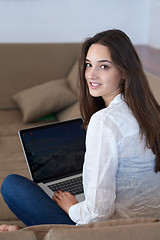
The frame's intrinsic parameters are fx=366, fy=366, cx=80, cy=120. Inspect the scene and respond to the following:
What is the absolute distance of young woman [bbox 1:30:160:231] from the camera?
117cm

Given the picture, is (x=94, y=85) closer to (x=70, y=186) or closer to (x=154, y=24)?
(x=70, y=186)

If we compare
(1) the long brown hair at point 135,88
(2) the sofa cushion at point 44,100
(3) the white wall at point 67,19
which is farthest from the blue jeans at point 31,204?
(3) the white wall at point 67,19

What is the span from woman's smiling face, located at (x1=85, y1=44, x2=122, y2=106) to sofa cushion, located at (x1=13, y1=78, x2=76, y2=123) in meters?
1.42

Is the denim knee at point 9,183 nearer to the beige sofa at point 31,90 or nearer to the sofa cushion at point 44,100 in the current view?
the beige sofa at point 31,90

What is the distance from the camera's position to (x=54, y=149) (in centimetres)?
198

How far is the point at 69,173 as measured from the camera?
6.16 feet

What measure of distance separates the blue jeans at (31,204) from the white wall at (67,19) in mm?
4569

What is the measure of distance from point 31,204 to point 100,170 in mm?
380

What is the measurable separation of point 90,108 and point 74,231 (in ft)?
2.99

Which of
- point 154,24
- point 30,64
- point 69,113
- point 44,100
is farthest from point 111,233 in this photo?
point 154,24

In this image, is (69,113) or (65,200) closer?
(65,200)

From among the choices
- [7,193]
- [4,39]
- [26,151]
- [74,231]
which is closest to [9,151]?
[26,151]

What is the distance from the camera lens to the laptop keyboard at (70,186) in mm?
1695

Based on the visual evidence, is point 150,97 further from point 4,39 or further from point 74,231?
point 4,39
